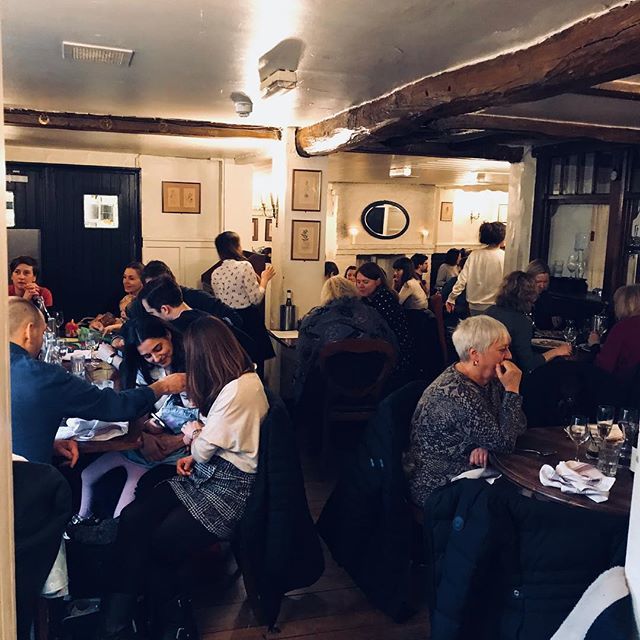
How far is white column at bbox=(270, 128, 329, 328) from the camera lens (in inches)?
228

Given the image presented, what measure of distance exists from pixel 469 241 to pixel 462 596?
1138cm

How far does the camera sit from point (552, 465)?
8.25 ft

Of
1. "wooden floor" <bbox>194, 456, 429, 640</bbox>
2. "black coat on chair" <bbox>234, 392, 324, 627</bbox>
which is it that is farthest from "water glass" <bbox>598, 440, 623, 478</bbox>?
"black coat on chair" <bbox>234, 392, 324, 627</bbox>

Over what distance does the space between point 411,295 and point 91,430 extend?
4008 mm

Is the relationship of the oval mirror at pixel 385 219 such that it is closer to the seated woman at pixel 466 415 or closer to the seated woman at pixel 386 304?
the seated woman at pixel 386 304

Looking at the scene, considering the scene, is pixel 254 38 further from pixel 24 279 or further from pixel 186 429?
pixel 24 279

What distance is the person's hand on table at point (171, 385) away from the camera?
2.87 m

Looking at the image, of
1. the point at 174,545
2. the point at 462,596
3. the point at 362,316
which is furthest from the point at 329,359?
the point at 462,596

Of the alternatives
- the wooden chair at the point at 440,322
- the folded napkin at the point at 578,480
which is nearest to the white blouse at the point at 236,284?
the wooden chair at the point at 440,322

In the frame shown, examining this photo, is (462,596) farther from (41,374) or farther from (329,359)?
(329,359)

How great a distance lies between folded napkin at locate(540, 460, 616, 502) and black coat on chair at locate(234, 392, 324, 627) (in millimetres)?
877

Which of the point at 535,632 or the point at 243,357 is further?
the point at 243,357

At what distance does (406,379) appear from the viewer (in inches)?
198

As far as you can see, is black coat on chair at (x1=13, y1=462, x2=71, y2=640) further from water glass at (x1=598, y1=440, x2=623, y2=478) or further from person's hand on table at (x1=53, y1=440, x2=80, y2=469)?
water glass at (x1=598, y1=440, x2=623, y2=478)
